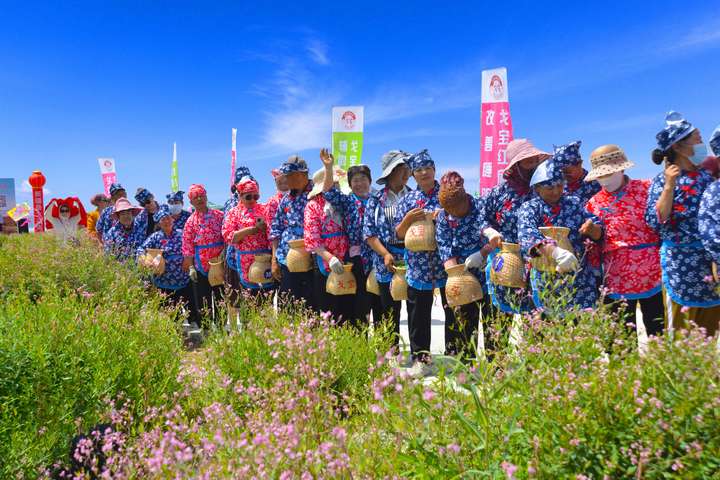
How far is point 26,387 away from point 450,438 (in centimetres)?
213

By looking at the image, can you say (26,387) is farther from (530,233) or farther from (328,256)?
(530,233)

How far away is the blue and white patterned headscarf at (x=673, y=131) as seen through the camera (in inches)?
124

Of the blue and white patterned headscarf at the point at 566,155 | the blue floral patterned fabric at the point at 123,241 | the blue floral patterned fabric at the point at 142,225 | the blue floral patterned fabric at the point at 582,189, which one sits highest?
the blue and white patterned headscarf at the point at 566,155

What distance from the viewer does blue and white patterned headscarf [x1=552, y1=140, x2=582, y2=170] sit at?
3.16 m

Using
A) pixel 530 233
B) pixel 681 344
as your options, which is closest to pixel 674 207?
pixel 530 233

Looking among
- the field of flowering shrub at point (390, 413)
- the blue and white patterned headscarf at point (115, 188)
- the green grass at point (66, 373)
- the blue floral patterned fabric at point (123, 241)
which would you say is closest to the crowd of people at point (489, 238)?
the field of flowering shrub at point (390, 413)

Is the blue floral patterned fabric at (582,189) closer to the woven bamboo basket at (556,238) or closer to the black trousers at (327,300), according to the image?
the woven bamboo basket at (556,238)

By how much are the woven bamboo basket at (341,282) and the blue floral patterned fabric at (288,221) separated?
2.19 ft

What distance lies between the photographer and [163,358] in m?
3.10

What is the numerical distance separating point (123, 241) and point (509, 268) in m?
5.82

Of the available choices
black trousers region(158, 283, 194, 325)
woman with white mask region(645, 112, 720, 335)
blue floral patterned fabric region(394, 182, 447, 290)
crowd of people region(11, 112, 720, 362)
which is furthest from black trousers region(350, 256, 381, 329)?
black trousers region(158, 283, 194, 325)

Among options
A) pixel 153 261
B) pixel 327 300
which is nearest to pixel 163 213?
pixel 153 261

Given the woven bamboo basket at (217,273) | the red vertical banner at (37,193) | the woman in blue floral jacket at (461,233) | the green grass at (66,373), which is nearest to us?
the green grass at (66,373)

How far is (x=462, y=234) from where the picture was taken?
148 inches
